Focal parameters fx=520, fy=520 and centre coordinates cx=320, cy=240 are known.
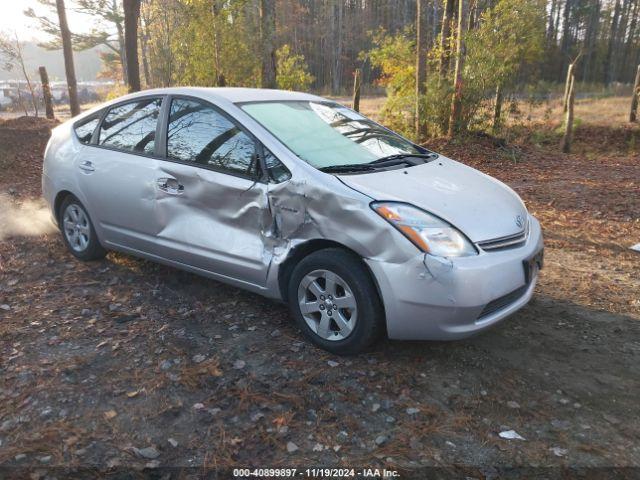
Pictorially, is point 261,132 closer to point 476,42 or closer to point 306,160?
point 306,160

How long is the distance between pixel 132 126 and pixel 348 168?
212 cm

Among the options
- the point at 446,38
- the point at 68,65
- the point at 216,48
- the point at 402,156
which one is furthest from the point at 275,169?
the point at 68,65

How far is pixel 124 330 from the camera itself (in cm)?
387

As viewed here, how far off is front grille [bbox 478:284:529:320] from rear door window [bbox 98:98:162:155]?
2860 millimetres

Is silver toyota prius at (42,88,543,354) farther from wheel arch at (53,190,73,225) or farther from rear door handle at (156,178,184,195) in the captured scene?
wheel arch at (53,190,73,225)

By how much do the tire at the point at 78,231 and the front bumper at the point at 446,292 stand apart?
309 centimetres

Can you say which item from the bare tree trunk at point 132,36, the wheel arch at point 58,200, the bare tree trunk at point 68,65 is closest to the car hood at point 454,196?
the wheel arch at point 58,200

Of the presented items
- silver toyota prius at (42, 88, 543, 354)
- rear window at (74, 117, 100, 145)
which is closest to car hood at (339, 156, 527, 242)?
silver toyota prius at (42, 88, 543, 354)

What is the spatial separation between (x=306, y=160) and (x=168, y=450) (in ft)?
6.42

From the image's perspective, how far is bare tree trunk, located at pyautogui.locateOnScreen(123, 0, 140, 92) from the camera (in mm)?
12805

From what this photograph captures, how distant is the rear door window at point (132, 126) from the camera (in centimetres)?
434

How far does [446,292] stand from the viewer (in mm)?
2959

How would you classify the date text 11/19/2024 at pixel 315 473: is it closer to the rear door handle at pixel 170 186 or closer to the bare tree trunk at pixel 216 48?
the rear door handle at pixel 170 186

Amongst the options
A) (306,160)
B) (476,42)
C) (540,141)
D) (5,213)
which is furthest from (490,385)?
(540,141)
